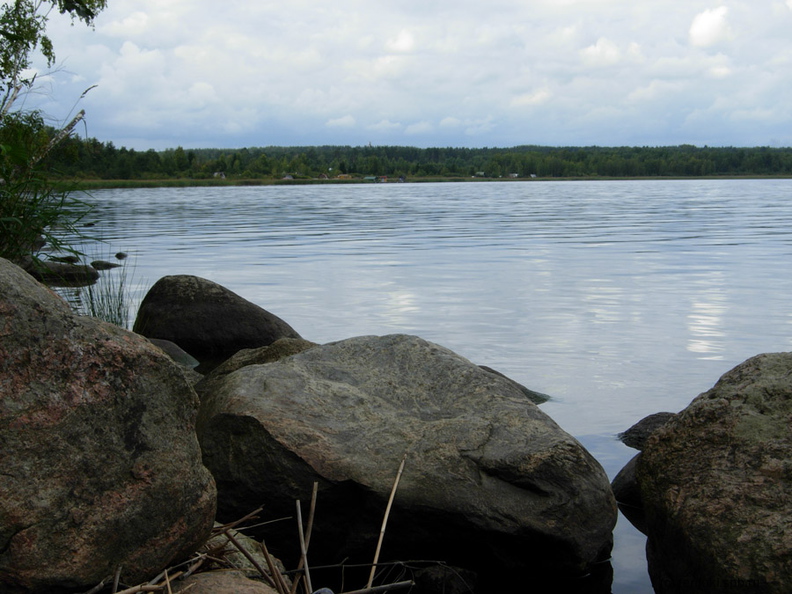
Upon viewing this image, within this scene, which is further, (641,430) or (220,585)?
→ (641,430)

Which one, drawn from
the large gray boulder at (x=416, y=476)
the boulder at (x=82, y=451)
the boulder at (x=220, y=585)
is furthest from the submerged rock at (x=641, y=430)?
the boulder at (x=82, y=451)

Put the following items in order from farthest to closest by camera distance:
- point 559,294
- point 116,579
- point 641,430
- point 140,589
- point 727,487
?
point 559,294 → point 641,430 → point 727,487 → point 116,579 → point 140,589

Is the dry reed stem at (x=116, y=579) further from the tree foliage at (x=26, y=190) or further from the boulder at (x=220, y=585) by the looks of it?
the tree foliage at (x=26, y=190)

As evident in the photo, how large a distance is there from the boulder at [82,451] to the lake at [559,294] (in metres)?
3.59

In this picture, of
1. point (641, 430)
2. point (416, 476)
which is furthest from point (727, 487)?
point (641, 430)

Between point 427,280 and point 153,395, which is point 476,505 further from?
point 427,280

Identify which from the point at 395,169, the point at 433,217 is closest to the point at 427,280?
the point at 433,217

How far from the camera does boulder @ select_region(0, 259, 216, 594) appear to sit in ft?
12.2

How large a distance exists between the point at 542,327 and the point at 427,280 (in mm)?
6614

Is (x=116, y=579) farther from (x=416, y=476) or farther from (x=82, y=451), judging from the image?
(x=416, y=476)

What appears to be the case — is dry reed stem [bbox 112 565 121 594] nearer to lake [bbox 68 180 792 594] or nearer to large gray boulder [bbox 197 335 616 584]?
large gray boulder [bbox 197 335 616 584]

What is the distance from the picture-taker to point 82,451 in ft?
12.6

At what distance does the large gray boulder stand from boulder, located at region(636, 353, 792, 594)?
19.0 inches

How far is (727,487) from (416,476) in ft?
6.32
